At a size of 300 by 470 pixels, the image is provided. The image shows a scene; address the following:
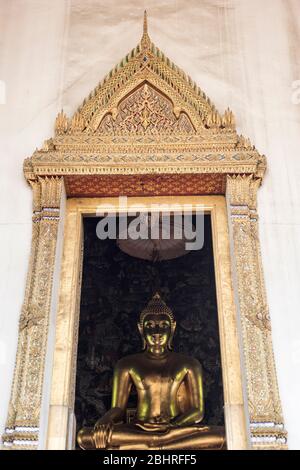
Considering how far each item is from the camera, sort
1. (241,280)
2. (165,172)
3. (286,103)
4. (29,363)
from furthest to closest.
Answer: (286,103)
(165,172)
(241,280)
(29,363)

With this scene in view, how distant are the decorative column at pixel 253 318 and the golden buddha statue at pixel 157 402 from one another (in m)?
0.61

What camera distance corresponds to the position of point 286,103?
464 centimetres

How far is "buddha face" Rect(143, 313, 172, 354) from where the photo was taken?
4.95m

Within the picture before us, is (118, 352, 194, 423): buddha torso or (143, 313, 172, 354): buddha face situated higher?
(143, 313, 172, 354): buddha face

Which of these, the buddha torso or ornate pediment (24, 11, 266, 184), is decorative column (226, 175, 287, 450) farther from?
the buddha torso

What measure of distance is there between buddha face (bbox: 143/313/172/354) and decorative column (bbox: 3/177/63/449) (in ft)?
4.57

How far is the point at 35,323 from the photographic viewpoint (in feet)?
12.1

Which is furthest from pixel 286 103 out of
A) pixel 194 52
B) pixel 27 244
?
pixel 27 244

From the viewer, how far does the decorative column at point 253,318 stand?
11.2 feet

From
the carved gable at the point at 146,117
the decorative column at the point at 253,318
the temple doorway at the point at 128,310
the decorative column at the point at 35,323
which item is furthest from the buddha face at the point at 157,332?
the carved gable at the point at 146,117

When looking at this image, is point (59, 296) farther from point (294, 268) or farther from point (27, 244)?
point (294, 268)

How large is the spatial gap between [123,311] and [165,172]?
2.34 m

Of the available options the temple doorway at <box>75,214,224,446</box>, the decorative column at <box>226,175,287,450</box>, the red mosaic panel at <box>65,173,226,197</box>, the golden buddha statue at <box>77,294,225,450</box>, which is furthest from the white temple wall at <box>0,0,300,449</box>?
the temple doorway at <box>75,214,224,446</box>

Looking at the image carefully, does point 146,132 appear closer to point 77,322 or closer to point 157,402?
point 77,322
